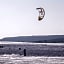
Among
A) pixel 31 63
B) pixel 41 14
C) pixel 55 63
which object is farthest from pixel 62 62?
pixel 41 14

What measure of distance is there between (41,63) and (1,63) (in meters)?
3.26

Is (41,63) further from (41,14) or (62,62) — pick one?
(41,14)

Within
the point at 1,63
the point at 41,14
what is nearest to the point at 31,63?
the point at 1,63

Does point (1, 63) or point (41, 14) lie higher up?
point (41, 14)

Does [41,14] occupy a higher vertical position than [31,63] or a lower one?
higher

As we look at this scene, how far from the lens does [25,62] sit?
84.3 ft

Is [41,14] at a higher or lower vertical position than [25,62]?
higher

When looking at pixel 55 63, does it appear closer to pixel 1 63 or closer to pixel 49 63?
pixel 49 63

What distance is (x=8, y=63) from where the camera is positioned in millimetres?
24812

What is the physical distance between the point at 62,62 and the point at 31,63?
2622 mm

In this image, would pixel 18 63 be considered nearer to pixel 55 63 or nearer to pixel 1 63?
pixel 1 63

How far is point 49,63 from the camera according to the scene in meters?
24.6

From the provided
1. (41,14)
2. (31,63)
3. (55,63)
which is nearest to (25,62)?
(31,63)

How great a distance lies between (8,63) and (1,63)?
63 centimetres
